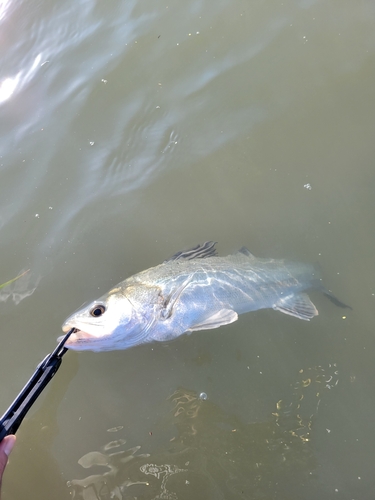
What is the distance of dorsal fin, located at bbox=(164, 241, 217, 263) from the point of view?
404 cm

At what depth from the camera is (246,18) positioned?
18.0 ft

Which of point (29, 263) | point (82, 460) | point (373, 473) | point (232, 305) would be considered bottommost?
point (373, 473)

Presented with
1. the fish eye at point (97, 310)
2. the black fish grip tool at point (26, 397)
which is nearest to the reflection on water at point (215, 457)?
the fish eye at point (97, 310)

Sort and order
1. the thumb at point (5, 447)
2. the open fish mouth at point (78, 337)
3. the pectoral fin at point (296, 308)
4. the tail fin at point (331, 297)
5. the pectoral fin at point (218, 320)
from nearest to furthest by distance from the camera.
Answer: the thumb at point (5, 447)
the open fish mouth at point (78, 337)
the pectoral fin at point (218, 320)
the pectoral fin at point (296, 308)
the tail fin at point (331, 297)

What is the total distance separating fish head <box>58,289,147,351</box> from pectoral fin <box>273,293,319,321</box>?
1.54 m

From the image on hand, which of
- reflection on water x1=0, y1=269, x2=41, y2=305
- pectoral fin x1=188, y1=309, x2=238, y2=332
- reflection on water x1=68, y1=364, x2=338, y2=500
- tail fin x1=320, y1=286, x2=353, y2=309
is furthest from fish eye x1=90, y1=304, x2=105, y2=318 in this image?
tail fin x1=320, y1=286, x2=353, y2=309

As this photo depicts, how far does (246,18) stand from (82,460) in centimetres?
596

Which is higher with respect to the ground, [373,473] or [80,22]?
[80,22]

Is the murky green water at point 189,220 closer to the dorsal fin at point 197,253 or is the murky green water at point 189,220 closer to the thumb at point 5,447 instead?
the dorsal fin at point 197,253

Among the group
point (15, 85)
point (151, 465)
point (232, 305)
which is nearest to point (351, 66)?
point (232, 305)

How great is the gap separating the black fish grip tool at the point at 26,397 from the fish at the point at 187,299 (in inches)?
14.2

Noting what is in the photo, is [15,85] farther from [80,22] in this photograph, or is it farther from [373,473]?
[373,473]

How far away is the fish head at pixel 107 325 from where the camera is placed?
10.9 feet

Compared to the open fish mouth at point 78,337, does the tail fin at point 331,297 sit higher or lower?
lower
